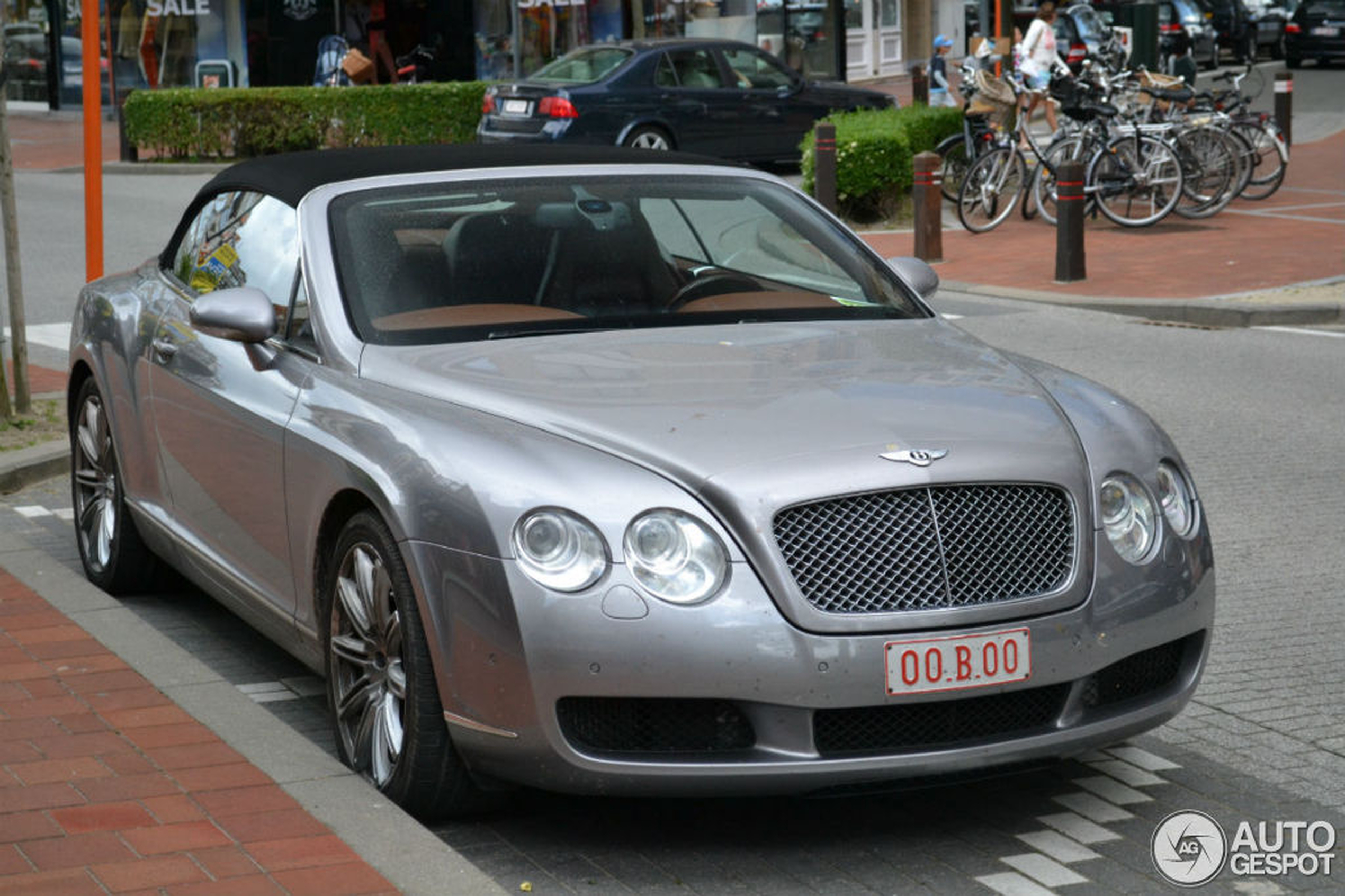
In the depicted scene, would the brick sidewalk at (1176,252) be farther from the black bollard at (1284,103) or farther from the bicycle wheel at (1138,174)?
the black bollard at (1284,103)

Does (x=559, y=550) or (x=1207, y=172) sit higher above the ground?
(x=1207, y=172)

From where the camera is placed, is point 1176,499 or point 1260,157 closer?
point 1176,499

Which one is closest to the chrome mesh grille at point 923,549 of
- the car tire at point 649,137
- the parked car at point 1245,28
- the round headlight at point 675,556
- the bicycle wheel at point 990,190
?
the round headlight at point 675,556

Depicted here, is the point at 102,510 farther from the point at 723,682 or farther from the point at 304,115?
the point at 304,115

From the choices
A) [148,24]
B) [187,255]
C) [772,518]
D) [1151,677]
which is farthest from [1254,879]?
[148,24]

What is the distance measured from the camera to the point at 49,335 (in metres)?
13.8

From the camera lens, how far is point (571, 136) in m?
23.2

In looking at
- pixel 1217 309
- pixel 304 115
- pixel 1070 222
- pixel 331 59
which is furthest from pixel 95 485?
pixel 331 59

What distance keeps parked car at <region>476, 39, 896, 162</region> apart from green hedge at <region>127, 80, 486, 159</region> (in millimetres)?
3044

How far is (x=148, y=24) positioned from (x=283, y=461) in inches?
1240

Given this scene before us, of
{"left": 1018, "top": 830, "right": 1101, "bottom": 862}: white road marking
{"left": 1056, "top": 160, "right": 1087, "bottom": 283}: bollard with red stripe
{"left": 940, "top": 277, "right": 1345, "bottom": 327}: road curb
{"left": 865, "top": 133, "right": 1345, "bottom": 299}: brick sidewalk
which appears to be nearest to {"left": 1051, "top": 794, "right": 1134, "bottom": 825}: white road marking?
{"left": 1018, "top": 830, "right": 1101, "bottom": 862}: white road marking

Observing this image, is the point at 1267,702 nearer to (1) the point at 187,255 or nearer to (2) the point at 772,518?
(2) the point at 772,518

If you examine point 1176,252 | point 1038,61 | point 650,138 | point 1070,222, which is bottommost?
point 1176,252

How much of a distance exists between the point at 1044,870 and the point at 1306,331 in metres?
10.2
